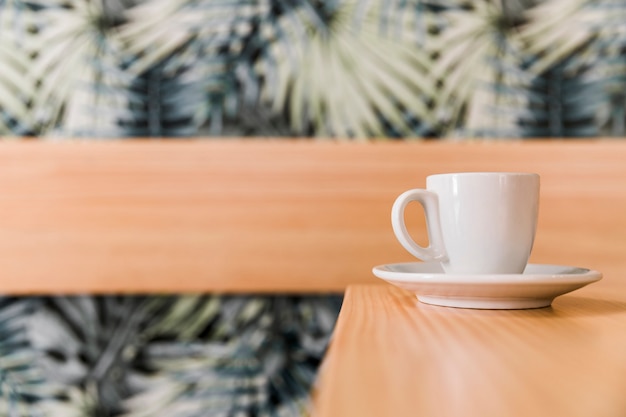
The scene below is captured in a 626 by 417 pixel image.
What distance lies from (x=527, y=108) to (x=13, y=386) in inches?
40.5

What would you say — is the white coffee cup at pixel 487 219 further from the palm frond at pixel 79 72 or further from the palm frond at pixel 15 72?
the palm frond at pixel 15 72

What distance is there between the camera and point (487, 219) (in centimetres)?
59

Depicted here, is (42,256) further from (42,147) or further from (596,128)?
(596,128)

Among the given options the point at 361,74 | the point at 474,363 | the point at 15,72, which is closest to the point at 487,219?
the point at 474,363

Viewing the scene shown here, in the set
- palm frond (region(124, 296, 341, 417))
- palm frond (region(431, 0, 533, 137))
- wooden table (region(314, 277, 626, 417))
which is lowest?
palm frond (region(124, 296, 341, 417))

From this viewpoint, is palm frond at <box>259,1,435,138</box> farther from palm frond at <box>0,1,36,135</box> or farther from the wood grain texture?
palm frond at <box>0,1,36,135</box>

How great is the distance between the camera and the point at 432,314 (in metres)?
0.52

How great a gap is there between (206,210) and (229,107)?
188 mm

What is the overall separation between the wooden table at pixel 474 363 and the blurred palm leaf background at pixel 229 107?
523 millimetres

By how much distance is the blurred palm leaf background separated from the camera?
103 centimetres

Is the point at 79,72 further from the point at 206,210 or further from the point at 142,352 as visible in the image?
the point at 142,352

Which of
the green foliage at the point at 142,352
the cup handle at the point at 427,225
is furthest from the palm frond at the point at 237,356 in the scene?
the cup handle at the point at 427,225

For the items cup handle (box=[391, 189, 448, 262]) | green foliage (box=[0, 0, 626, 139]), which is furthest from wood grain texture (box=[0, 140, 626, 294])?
cup handle (box=[391, 189, 448, 262])

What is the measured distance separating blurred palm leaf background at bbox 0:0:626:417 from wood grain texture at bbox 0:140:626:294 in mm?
51
